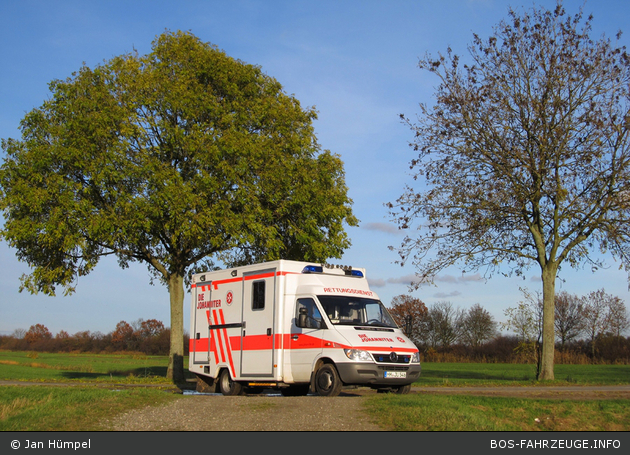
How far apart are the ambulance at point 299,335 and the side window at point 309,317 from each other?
0.02 meters


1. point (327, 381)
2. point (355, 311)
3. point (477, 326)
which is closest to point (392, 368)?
point (327, 381)

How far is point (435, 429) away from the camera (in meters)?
9.07

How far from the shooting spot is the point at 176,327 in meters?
24.1

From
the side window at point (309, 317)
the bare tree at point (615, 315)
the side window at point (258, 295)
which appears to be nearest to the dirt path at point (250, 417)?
the side window at point (309, 317)

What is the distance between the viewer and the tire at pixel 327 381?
531 inches

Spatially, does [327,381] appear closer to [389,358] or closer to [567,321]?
[389,358]

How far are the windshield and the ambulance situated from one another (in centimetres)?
3

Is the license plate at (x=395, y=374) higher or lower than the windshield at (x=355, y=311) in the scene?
lower

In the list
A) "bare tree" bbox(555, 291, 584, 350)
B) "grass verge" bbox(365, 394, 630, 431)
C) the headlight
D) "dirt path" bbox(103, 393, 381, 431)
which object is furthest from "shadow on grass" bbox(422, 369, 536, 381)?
"bare tree" bbox(555, 291, 584, 350)

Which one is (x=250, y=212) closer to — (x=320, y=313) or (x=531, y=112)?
(x=320, y=313)

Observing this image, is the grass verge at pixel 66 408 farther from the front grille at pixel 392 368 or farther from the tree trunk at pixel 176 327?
the tree trunk at pixel 176 327

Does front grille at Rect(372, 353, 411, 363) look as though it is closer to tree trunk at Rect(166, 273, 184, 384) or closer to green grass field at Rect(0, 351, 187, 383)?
tree trunk at Rect(166, 273, 184, 384)

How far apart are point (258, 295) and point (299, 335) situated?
1756 mm

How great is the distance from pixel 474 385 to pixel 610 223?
7.16 meters
